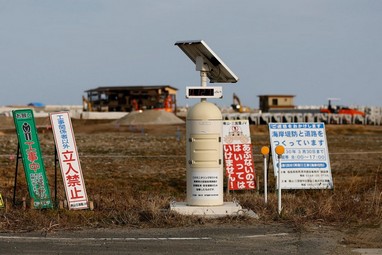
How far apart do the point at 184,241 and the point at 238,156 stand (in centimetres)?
733

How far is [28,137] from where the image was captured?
12.5 m

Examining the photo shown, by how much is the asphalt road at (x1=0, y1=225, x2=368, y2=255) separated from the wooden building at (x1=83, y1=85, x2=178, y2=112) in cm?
6215

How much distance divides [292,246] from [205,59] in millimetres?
4084

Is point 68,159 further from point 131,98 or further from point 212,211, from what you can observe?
point 131,98

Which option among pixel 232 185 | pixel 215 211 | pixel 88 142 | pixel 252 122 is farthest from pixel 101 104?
pixel 215 211

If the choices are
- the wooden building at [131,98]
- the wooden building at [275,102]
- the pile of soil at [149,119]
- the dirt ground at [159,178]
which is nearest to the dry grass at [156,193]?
the dirt ground at [159,178]

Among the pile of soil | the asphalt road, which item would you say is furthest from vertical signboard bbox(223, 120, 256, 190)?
the pile of soil

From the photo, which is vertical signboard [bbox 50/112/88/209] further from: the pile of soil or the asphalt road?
the pile of soil

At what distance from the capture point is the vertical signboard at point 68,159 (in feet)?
41.0

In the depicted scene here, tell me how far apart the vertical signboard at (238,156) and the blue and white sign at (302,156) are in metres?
1.24

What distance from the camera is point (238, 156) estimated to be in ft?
55.4

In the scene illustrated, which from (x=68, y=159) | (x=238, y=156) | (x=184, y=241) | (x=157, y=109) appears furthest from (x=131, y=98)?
(x=184, y=241)

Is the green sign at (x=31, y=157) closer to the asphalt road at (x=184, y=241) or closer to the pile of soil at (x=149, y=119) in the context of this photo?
the asphalt road at (x=184, y=241)

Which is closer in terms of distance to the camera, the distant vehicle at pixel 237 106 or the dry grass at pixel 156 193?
the dry grass at pixel 156 193
